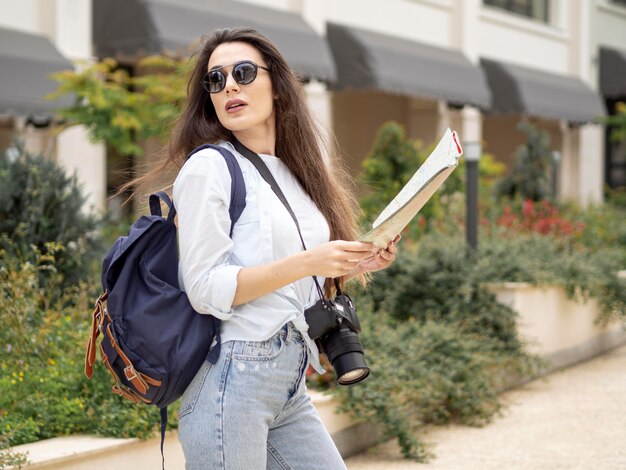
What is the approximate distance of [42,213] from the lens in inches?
238

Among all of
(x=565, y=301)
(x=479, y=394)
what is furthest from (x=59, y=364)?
(x=565, y=301)

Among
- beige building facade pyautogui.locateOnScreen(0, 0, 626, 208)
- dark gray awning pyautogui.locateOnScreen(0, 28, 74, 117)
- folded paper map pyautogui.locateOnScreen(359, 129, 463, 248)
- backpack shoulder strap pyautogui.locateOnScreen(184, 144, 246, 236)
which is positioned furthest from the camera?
beige building facade pyautogui.locateOnScreen(0, 0, 626, 208)

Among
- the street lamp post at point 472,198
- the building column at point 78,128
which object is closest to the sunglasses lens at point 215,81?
the street lamp post at point 472,198

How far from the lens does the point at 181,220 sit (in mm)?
2268

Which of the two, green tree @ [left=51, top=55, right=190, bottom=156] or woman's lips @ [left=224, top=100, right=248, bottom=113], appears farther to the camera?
green tree @ [left=51, top=55, right=190, bottom=156]

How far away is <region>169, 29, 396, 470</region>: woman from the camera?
7.32ft

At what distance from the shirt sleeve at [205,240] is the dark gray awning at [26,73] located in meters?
8.01

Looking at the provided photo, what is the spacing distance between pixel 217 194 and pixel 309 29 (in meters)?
12.4

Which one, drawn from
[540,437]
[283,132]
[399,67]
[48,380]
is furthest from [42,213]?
[399,67]

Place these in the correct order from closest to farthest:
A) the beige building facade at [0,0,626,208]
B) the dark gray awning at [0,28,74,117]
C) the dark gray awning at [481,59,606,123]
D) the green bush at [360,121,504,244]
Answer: the dark gray awning at [0,28,74,117] → the green bush at [360,121,504,244] → the beige building facade at [0,0,626,208] → the dark gray awning at [481,59,606,123]

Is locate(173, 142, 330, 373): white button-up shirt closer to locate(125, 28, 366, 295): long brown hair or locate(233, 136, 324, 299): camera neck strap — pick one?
locate(233, 136, 324, 299): camera neck strap

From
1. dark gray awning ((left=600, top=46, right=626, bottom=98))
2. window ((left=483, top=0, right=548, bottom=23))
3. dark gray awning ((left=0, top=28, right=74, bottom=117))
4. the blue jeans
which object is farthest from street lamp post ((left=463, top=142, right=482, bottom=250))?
dark gray awning ((left=600, top=46, right=626, bottom=98))

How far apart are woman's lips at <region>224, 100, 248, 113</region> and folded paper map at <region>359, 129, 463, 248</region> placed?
0.53m

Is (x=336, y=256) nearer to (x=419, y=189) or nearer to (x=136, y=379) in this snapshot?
(x=419, y=189)
